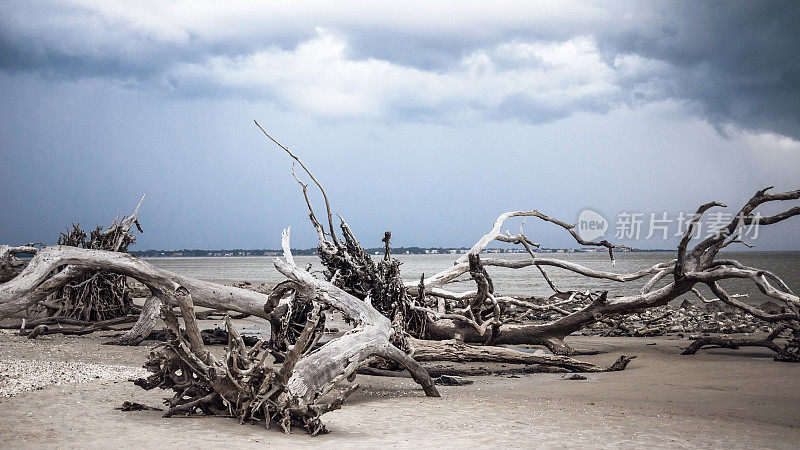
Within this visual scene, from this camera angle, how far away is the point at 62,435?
396 cm

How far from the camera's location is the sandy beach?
414cm

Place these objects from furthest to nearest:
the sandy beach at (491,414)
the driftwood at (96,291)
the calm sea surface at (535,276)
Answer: the calm sea surface at (535,276) → the driftwood at (96,291) → the sandy beach at (491,414)

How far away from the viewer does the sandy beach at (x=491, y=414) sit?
4145 millimetres

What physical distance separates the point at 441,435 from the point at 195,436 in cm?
171

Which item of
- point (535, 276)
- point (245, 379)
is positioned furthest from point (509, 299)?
point (535, 276)

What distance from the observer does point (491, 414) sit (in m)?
5.24

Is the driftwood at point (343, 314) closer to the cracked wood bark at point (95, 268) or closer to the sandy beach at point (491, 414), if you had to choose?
the cracked wood bark at point (95, 268)

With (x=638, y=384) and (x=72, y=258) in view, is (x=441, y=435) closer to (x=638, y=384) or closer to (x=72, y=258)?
(x=638, y=384)

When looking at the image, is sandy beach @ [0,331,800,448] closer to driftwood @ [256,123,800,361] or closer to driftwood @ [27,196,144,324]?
driftwood @ [256,123,800,361]


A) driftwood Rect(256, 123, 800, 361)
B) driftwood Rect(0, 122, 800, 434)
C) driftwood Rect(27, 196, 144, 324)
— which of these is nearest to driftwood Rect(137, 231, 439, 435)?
driftwood Rect(0, 122, 800, 434)

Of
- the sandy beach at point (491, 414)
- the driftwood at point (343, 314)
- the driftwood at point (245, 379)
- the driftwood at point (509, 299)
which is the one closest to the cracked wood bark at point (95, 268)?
the driftwood at point (343, 314)

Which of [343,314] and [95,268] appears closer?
[343,314]

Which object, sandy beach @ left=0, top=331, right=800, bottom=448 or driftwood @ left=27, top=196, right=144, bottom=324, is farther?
driftwood @ left=27, top=196, right=144, bottom=324

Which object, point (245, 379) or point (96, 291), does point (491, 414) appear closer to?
point (245, 379)
